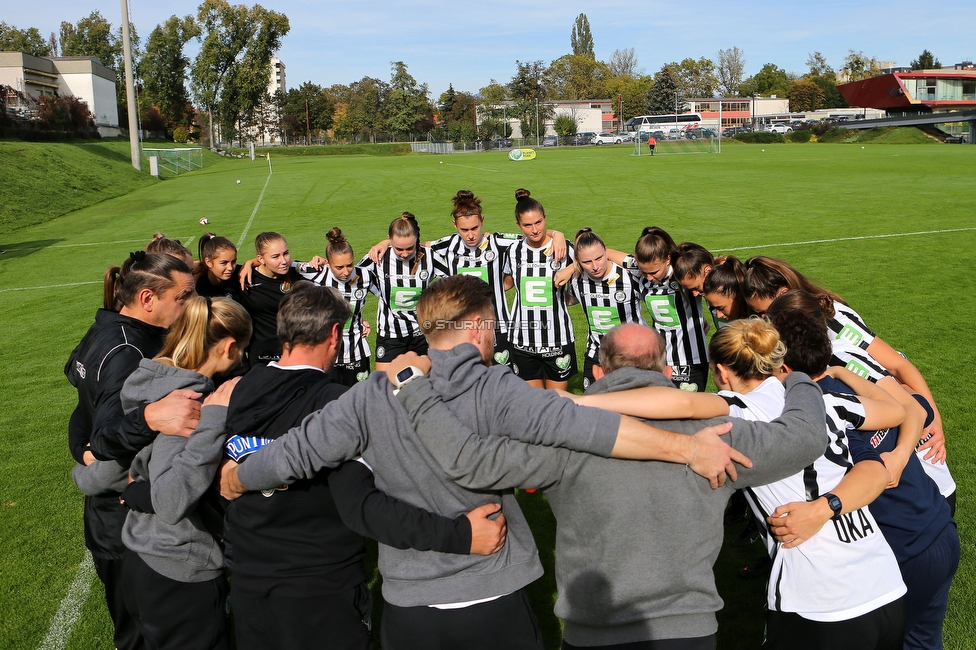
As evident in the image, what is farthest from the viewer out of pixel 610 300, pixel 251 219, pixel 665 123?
pixel 665 123

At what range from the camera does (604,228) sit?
2083 cm

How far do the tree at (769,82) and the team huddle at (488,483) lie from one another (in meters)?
138

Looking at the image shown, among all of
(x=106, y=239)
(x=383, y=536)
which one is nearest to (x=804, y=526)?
(x=383, y=536)

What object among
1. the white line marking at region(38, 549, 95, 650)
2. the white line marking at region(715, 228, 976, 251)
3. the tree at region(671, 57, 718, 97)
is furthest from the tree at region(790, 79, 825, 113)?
the white line marking at region(38, 549, 95, 650)

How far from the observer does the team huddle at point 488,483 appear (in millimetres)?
2549

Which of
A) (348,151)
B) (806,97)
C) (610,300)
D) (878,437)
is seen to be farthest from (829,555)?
(806,97)

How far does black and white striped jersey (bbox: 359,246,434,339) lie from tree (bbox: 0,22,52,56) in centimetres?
11537

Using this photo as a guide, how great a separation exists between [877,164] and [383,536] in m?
40.6

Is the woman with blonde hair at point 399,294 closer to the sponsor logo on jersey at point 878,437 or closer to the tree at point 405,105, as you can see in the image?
the sponsor logo on jersey at point 878,437

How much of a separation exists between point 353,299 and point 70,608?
3616 millimetres

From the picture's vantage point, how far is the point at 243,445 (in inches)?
112

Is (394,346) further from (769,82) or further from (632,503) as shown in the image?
(769,82)

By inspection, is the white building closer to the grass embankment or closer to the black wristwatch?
the grass embankment

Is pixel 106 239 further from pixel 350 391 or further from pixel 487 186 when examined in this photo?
pixel 350 391
